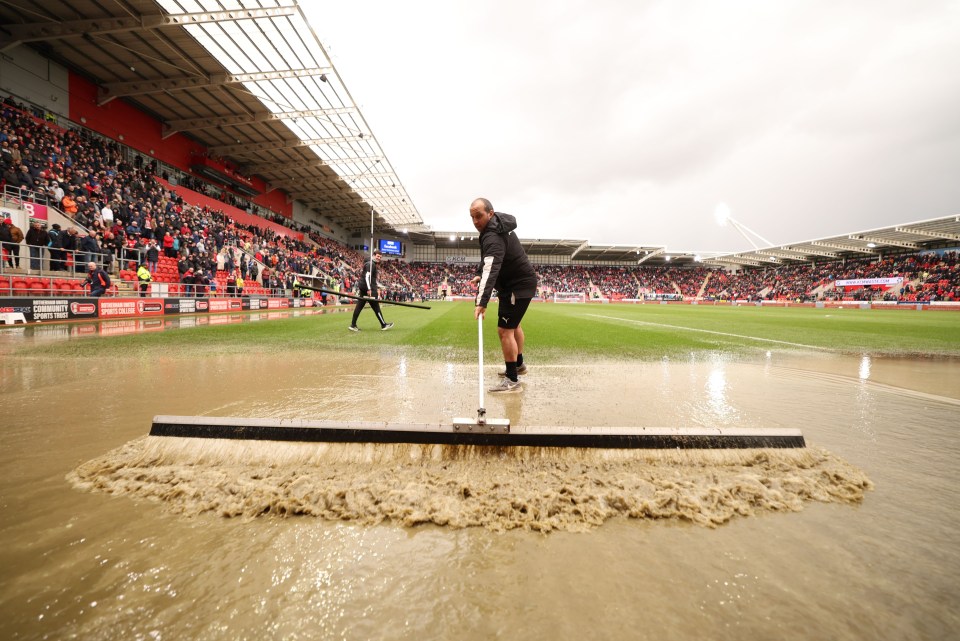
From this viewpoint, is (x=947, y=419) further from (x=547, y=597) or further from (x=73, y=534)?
(x=73, y=534)

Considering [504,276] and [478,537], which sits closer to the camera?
[478,537]

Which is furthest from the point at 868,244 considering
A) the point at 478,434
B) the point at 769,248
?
the point at 478,434

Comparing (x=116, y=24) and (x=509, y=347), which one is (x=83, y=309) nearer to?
(x=116, y=24)

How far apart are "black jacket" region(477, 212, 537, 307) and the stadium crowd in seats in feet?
48.4

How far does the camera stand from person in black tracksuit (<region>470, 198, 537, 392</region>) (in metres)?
3.73

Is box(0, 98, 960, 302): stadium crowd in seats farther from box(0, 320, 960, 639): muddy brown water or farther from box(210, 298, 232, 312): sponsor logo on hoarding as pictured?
box(0, 320, 960, 639): muddy brown water

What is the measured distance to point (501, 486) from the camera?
6.41 ft

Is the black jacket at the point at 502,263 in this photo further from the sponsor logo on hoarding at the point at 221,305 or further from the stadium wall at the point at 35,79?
the stadium wall at the point at 35,79

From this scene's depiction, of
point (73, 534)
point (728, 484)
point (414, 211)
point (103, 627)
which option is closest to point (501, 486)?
point (728, 484)

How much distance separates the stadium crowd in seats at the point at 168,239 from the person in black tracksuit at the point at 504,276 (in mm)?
14706

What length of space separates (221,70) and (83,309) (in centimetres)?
1404

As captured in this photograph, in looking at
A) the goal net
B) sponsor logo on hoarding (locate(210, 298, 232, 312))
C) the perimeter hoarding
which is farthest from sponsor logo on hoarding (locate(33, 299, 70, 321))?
the goal net

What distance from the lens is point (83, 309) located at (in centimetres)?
1217

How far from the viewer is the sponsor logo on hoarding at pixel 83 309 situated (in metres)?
11.9
